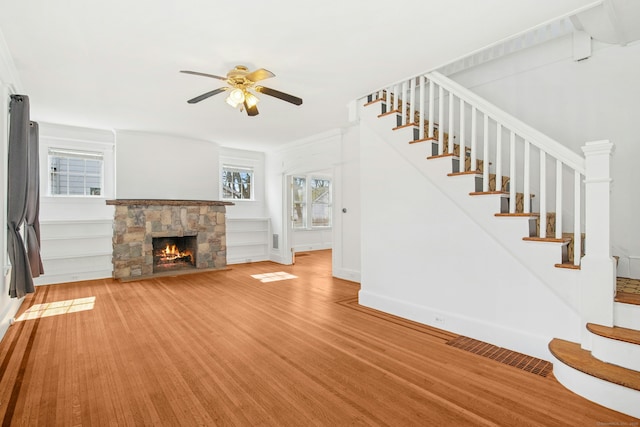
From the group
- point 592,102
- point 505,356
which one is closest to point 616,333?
point 505,356

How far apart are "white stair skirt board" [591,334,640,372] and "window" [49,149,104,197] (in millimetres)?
7425

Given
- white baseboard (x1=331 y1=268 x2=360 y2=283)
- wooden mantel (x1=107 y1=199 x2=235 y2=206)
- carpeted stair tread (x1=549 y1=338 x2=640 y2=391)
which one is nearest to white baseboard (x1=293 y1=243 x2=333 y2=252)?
wooden mantel (x1=107 y1=199 x2=235 y2=206)

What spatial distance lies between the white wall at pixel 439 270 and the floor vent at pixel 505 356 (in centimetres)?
7

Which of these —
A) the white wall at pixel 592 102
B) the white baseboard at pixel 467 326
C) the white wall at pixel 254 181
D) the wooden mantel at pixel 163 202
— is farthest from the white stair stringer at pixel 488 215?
the white wall at pixel 254 181

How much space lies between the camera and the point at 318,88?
12.9 ft

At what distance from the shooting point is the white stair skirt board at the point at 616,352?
202cm

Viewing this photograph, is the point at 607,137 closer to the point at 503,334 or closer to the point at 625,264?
the point at 625,264

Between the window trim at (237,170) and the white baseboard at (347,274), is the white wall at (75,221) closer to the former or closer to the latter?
the window trim at (237,170)

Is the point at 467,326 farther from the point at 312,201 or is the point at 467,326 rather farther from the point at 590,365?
the point at 312,201

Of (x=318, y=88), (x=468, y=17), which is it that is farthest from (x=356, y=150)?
(x=468, y=17)

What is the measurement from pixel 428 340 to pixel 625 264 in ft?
6.48

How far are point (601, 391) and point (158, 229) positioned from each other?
6573 mm

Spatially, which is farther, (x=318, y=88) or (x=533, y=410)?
(x=318, y=88)

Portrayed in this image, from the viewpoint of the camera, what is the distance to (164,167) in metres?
6.42
